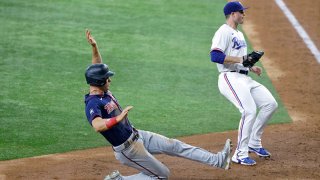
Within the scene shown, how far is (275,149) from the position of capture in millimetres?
9625

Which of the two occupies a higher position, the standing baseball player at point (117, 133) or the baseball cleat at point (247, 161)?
the standing baseball player at point (117, 133)

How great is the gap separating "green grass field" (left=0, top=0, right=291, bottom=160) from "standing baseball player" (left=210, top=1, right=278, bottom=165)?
148 cm

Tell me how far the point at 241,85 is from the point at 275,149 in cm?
116

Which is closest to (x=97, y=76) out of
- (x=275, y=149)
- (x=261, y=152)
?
(x=261, y=152)

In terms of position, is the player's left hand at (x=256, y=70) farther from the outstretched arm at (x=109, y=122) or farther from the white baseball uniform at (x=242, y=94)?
the outstretched arm at (x=109, y=122)

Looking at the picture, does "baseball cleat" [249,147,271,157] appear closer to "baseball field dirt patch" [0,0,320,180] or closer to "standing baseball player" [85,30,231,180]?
"baseball field dirt patch" [0,0,320,180]

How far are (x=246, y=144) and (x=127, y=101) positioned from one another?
3.04m

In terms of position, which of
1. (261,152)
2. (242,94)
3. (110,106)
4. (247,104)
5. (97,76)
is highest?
(97,76)

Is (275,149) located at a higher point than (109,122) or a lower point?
lower

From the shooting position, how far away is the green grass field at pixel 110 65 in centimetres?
1049

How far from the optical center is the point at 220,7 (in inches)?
666

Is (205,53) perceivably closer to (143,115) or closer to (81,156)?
(143,115)

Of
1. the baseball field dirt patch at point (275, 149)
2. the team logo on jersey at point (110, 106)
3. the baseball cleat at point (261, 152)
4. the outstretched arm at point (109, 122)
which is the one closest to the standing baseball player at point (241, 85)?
the baseball cleat at point (261, 152)

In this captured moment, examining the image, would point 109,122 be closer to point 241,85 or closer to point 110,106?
point 110,106
